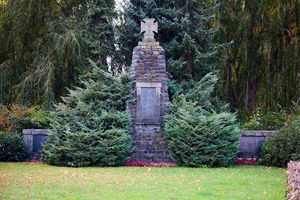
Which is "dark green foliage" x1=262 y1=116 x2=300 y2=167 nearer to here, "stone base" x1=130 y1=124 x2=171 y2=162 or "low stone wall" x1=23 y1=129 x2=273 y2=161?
"low stone wall" x1=23 y1=129 x2=273 y2=161

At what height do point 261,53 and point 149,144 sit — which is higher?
point 261,53

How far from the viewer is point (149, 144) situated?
19.6 meters

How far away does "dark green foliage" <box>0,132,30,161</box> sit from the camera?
19.0 metres

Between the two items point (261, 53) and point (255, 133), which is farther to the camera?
point (261, 53)

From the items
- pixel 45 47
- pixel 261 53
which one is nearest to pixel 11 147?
pixel 45 47

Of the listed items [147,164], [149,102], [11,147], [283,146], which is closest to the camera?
[283,146]

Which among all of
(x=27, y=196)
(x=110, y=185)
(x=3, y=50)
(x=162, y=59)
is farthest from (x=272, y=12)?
(x=27, y=196)

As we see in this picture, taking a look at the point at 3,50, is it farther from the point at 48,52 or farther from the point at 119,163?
the point at 119,163

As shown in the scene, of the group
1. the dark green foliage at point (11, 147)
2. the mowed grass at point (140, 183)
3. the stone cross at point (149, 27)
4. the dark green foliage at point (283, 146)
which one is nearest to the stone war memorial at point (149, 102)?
the stone cross at point (149, 27)

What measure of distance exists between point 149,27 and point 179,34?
132 inches

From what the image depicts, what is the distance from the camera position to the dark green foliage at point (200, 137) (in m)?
18.1

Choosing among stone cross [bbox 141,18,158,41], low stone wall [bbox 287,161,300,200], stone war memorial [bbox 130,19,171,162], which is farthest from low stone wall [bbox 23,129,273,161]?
low stone wall [bbox 287,161,300,200]

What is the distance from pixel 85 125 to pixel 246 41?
8.82 meters

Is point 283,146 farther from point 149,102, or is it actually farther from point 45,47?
point 45,47
